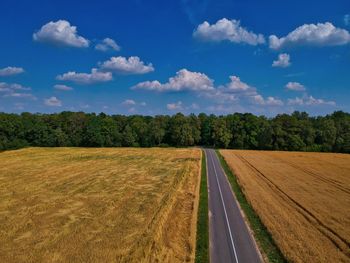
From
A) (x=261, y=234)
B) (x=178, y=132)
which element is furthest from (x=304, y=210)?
(x=178, y=132)

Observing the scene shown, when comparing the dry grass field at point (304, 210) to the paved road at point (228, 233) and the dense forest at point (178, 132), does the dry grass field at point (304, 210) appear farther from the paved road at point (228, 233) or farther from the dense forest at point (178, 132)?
the dense forest at point (178, 132)

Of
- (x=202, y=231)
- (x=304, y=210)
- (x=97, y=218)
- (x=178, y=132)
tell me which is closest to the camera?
(x=202, y=231)

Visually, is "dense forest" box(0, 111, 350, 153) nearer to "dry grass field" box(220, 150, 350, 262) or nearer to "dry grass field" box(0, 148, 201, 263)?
"dry grass field" box(220, 150, 350, 262)

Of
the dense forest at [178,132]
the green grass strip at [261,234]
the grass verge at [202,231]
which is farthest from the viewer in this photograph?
the dense forest at [178,132]

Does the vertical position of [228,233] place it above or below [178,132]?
below

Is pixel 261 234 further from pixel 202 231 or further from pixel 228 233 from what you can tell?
pixel 202 231

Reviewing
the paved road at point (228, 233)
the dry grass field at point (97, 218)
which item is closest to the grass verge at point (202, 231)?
the paved road at point (228, 233)
